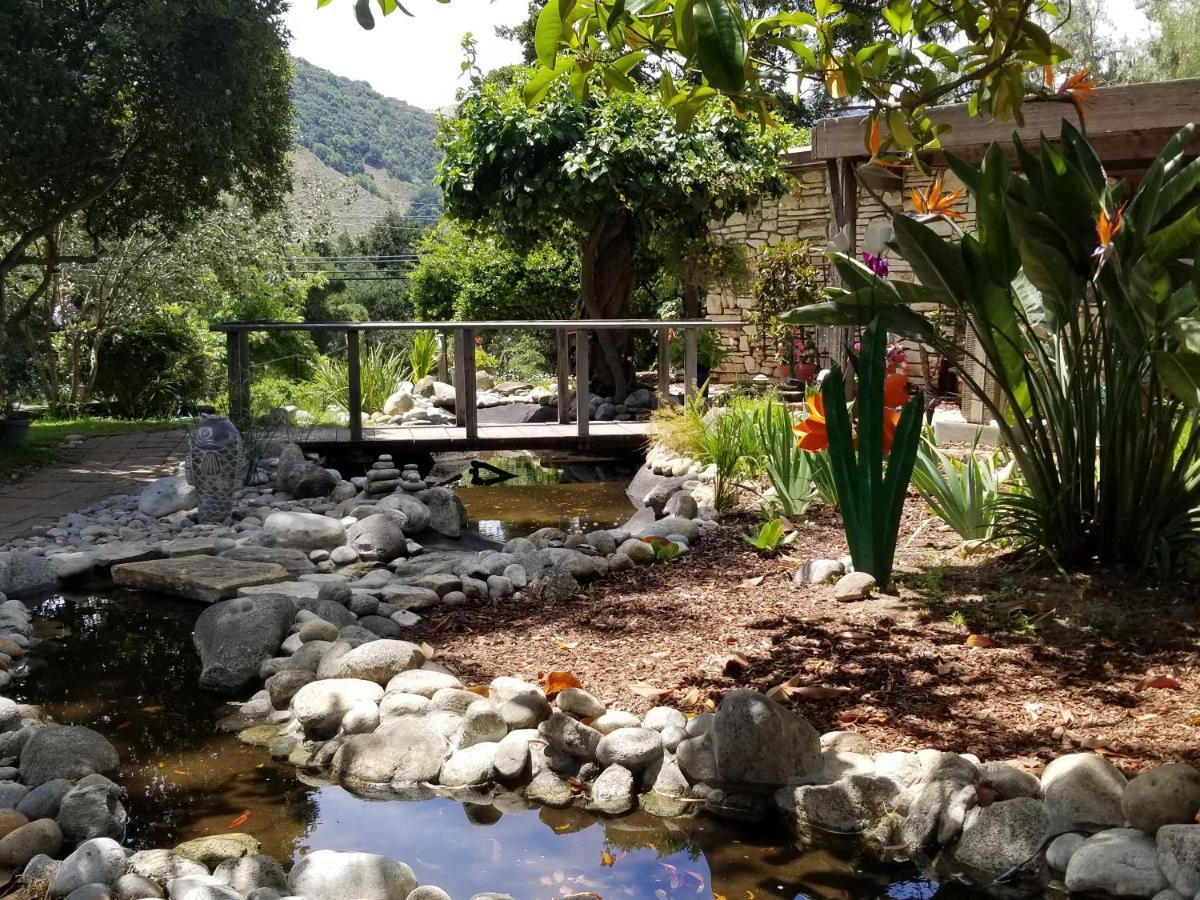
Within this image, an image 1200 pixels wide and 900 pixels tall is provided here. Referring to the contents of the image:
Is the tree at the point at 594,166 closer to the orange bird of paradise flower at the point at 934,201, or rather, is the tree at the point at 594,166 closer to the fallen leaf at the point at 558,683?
the orange bird of paradise flower at the point at 934,201

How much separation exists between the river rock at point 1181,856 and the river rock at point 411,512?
4708 mm

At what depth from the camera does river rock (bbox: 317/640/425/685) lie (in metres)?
3.84

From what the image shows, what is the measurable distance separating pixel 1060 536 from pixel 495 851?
241cm

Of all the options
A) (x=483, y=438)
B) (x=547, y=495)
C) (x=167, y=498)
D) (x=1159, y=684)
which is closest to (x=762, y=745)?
(x=1159, y=684)

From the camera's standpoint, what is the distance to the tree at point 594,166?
10406 millimetres

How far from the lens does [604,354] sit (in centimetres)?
1185

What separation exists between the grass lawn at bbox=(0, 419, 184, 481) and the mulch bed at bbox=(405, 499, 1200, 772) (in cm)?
526

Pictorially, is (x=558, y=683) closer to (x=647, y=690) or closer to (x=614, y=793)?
(x=647, y=690)

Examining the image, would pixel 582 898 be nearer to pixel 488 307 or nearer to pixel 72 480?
pixel 72 480

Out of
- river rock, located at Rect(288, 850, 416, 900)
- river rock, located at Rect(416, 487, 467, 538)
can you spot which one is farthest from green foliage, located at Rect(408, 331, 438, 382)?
river rock, located at Rect(288, 850, 416, 900)

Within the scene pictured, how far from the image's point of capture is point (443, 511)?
6840 millimetres

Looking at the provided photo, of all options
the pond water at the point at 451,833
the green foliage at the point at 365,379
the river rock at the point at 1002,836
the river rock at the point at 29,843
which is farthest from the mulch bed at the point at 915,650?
the green foliage at the point at 365,379

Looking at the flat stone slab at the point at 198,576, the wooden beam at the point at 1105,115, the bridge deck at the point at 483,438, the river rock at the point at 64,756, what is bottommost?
the river rock at the point at 64,756

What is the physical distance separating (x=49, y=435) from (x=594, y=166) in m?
5.42
